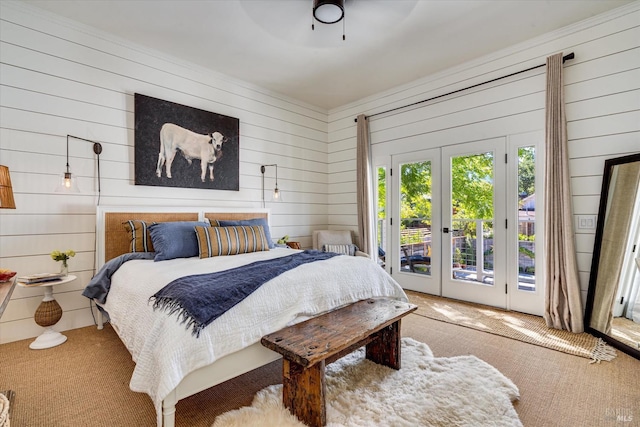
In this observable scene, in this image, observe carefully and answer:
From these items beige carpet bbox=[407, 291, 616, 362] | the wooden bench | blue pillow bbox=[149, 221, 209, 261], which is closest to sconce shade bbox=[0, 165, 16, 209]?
blue pillow bbox=[149, 221, 209, 261]

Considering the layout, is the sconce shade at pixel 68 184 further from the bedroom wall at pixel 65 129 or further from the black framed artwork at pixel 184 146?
the black framed artwork at pixel 184 146

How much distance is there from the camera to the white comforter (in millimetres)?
1475

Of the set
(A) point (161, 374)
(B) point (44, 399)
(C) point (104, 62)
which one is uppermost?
(C) point (104, 62)

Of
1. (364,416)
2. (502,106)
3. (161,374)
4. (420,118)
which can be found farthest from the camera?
A: (420,118)

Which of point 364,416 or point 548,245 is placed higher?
point 548,245

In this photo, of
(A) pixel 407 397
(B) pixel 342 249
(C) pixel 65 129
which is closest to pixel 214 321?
(A) pixel 407 397

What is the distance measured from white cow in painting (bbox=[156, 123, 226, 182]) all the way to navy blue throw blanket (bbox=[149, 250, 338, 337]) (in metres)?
1.95

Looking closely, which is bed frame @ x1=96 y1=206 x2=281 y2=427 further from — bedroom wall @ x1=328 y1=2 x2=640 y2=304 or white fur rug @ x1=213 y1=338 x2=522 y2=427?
bedroom wall @ x1=328 y1=2 x2=640 y2=304

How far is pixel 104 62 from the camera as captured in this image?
120 inches

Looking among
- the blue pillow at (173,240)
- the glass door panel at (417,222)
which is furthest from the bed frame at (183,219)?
the glass door panel at (417,222)

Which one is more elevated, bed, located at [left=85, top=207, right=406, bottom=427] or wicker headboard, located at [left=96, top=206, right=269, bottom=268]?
wicker headboard, located at [left=96, top=206, right=269, bottom=268]

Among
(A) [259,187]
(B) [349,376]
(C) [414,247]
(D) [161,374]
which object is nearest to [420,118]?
(C) [414,247]

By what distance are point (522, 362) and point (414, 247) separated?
2.04 metres

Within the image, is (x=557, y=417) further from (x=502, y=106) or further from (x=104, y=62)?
(x=104, y=62)
